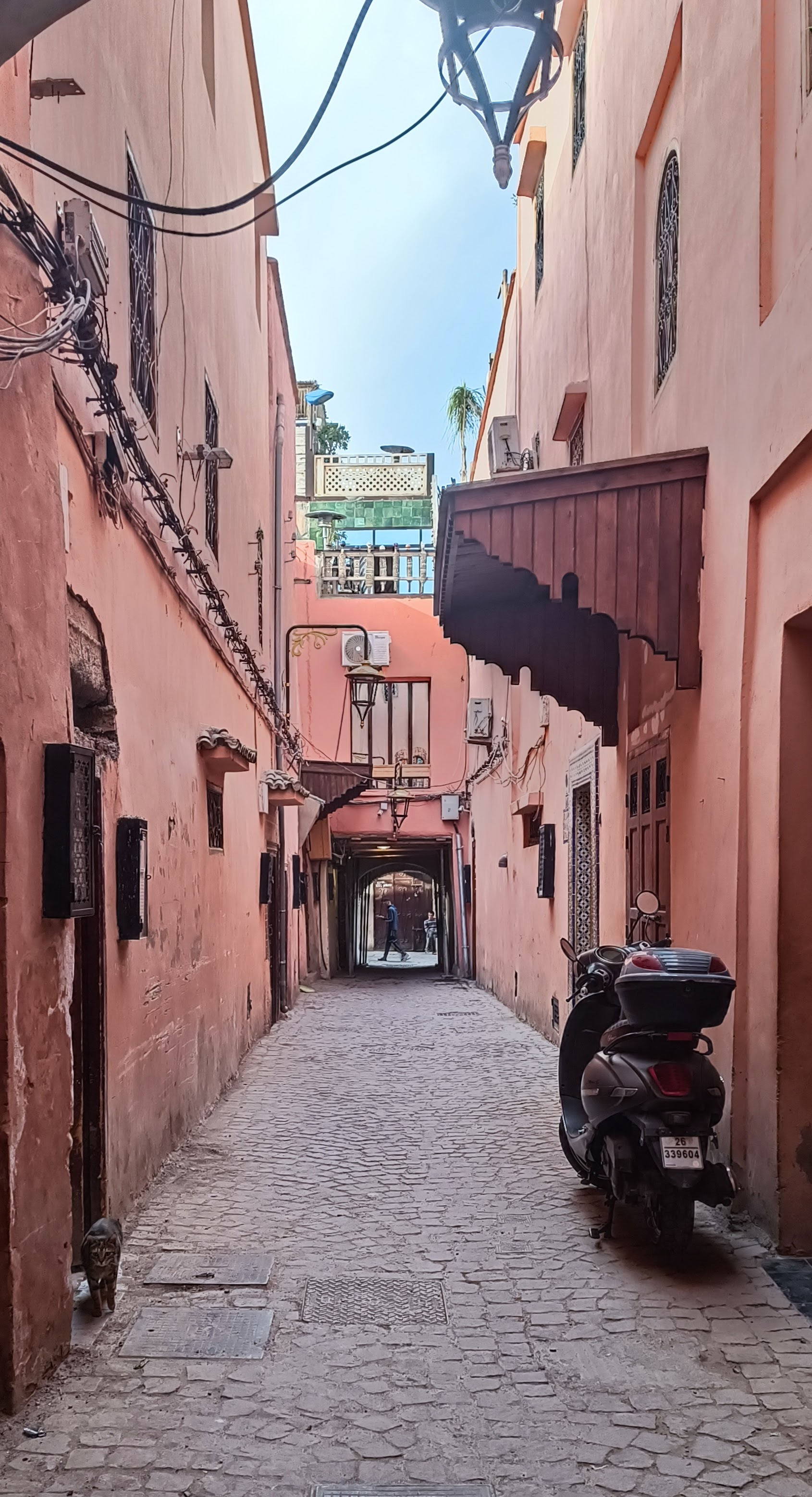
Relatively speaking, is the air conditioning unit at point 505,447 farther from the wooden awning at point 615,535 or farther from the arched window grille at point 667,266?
the wooden awning at point 615,535

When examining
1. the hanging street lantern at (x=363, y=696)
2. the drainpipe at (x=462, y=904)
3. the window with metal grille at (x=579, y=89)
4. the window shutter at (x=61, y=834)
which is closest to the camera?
the window shutter at (x=61, y=834)

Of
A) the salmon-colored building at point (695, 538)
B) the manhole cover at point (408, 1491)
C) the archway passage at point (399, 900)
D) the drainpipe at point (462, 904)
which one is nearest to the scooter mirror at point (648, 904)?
the salmon-colored building at point (695, 538)

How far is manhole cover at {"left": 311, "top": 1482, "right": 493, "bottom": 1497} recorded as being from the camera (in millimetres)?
3135

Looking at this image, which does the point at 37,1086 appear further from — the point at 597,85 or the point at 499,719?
the point at 499,719

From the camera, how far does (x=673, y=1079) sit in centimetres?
491

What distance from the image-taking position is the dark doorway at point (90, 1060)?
16.5 feet

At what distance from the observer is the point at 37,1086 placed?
3.77 metres

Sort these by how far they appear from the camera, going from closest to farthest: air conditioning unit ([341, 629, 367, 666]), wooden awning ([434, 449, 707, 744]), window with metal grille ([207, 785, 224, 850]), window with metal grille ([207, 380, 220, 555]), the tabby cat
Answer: the tabby cat → wooden awning ([434, 449, 707, 744]) → window with metal grille ([207, 785, 224, 850]) → window with metal grille ([207, 380, 220, 555]) → air conditioning unit ([341, 629, 367, 666])

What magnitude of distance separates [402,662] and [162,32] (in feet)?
58.3

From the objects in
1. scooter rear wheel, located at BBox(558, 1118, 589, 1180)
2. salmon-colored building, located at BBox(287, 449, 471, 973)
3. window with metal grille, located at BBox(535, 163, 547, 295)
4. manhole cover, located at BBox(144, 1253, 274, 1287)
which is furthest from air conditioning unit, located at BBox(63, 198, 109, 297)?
salmon-colored building, located at BBox(287, 449, 471, 973)

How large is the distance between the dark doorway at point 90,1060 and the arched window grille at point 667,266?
15.7 feet

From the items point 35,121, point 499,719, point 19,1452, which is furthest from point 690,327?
point 499,719

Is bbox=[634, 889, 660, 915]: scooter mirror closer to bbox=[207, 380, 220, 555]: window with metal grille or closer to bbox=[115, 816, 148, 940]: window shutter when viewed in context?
bbox=[115, 816, 148, 940]: window shutter

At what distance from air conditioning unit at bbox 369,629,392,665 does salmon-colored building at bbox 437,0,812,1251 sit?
13.7 meters
